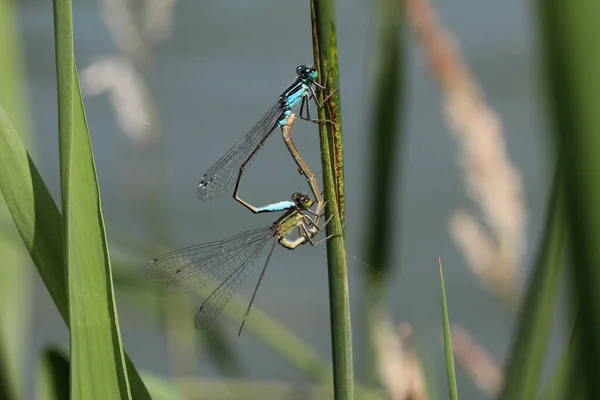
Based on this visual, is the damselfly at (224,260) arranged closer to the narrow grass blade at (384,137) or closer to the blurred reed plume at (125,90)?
the narrow grass blade at (384,137)

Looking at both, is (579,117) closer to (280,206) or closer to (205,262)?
(280,206)

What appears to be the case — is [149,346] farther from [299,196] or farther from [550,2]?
[550,2]

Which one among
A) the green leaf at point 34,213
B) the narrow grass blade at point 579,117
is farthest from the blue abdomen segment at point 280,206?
the narrow grass blade at point 579,117

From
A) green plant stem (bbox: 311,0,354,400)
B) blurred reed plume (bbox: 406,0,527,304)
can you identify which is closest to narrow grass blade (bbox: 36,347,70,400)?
green plant stem (bbox: 311,0,354,400)

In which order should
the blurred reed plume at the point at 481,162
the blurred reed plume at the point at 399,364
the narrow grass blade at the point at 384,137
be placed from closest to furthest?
the blurred reed plume at the point at 399,364
the narrow grass blade at the point at 384,137
the blurred reed plume at the point at 481,162

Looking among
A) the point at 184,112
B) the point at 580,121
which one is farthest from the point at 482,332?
the point at 580,121

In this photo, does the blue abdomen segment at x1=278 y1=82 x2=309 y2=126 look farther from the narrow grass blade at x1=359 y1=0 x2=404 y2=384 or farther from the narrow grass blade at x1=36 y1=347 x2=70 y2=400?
the narrow grass blade at x1=36 y1=347 x2=70 y2=400

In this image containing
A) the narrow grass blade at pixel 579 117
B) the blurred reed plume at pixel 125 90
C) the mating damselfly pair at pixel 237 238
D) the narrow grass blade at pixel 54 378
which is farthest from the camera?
the blurred reed plume at pixel 125 90

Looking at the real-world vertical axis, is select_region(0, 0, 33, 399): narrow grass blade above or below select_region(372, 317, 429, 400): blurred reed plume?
above
